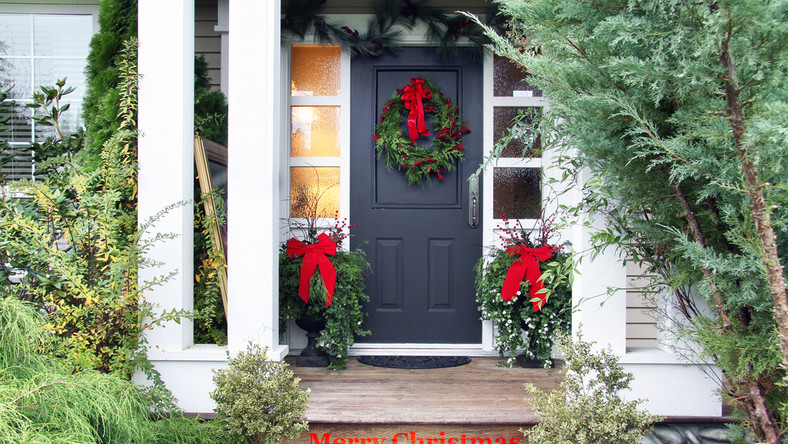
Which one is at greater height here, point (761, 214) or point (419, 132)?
point (419, 132)

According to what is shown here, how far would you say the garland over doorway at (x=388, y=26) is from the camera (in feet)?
11.3

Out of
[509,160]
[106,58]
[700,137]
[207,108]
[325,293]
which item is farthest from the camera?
[509,160]

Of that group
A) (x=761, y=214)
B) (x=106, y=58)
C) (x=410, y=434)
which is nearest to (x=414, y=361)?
(x=410, y=434)

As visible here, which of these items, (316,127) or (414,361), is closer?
(414,361)

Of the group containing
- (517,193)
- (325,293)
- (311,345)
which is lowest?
(311,345)

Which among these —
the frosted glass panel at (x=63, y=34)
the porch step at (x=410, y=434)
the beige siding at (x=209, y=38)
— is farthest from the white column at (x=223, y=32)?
the porch step at (x=410, y=434)

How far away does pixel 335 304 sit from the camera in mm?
3172

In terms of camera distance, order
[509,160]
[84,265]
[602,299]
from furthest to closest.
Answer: [509,160]
[602,299]
[84,265]

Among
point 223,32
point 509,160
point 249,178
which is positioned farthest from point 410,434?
point 223,32

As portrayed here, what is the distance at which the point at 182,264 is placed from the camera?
2391 millimetres

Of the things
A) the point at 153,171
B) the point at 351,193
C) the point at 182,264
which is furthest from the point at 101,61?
the point at 351,193

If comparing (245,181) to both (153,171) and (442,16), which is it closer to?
(153,171)

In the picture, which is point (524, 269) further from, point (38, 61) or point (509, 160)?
point (38, 61)

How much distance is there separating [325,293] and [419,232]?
829mm
